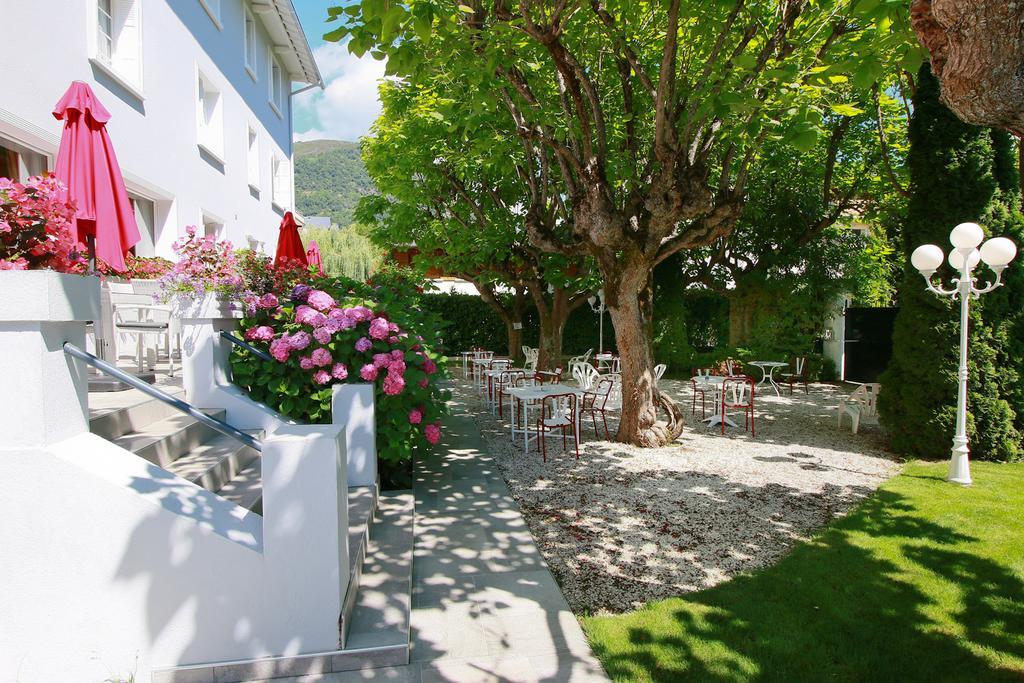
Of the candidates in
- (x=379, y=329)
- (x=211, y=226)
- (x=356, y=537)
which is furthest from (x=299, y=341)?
(x=211, y=226)

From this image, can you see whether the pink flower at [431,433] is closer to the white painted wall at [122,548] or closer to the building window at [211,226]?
the white painted wall at [122,548]

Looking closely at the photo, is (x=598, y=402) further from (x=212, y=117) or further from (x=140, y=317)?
(x=212, y=117)

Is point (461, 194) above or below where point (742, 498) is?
above

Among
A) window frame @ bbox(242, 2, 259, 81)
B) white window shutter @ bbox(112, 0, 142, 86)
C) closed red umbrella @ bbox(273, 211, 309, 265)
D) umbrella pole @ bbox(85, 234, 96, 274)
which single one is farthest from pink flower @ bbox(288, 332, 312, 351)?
window frame @ bbox(242, 2, 259, 81)

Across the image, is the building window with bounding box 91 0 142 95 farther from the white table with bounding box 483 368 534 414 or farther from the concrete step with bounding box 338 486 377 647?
the white table with bounding box 483 368 534 414

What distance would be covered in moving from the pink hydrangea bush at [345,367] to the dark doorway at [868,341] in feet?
46.8

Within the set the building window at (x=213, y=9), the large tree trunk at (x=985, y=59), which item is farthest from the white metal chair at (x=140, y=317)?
the large tree trunk at (x=985, y=59)

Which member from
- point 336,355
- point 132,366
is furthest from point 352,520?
point 132,366

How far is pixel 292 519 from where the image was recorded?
2938 millimetres

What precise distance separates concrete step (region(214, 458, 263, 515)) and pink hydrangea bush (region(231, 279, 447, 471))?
81cm

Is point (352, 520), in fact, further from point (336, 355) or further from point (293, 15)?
point (293, 15)

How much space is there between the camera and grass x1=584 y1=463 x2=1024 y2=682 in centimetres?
316

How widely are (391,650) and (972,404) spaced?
8.52 metres

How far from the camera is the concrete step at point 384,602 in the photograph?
121 inches
